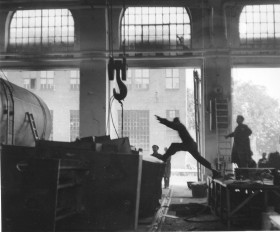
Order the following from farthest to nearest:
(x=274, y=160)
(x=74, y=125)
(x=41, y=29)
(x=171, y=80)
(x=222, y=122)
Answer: (x=171, y=80), (x=74, y=125), (x=41, y=29), (x=222, y=122), (x=274, y=160)

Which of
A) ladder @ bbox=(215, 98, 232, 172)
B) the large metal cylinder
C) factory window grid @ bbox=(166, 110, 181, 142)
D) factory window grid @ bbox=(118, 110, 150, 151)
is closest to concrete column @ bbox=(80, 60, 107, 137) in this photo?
the large metal cylinder

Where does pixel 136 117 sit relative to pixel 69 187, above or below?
above

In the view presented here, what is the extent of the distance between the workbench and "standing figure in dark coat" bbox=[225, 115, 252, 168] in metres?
2.90

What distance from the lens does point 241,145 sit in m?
10.0

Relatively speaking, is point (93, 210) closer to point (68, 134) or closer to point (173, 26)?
point (173, 26)

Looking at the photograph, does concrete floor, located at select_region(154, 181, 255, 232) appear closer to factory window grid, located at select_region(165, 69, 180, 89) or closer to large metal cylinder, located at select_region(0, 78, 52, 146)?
large metal cylinder, located at select_region(0, 78, 52, 146)

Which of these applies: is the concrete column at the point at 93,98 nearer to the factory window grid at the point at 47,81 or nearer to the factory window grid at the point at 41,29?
the factory window grid at the point at 41,29

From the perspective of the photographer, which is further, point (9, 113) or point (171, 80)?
point (171, 80)

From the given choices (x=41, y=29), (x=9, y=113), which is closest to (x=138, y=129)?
(x=41, y=29)

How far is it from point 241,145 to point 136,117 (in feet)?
49.8

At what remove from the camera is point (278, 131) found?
677 inches

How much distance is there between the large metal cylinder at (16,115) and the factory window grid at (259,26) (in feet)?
25.1

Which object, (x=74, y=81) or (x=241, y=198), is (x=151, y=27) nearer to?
(x=241, y=198)

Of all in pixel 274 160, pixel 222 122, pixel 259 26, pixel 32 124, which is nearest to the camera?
pixel 32 124
